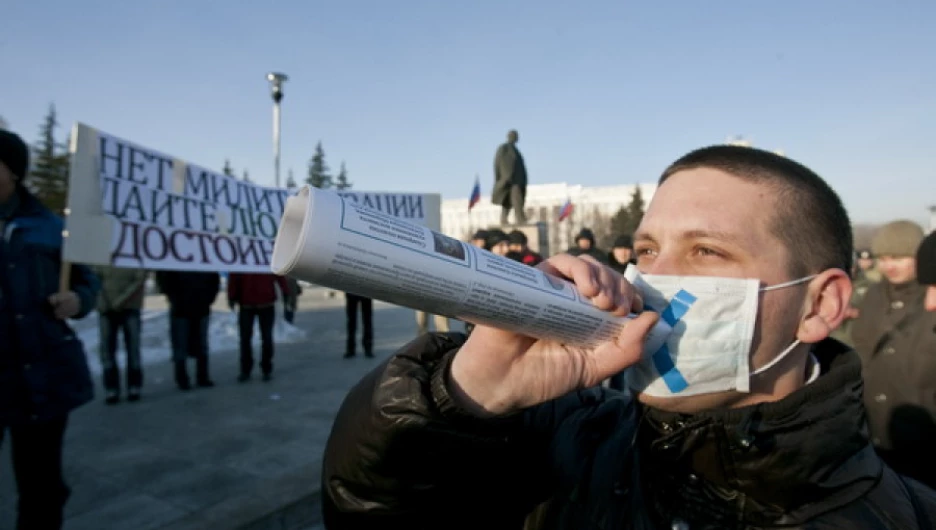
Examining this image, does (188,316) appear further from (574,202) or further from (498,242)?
(574,202)

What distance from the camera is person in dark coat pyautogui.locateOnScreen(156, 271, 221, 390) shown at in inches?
294

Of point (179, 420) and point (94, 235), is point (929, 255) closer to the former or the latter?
point (94, 235)

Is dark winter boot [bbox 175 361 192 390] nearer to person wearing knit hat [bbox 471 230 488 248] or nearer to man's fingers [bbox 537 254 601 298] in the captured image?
person wearing knit hat [bbox 471 230 488 248]

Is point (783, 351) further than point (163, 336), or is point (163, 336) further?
point (163, 336)

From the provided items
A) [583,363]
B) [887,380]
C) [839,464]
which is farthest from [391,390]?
[887,380]

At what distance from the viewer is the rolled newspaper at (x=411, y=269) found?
815mm

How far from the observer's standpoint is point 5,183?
2.80 metres

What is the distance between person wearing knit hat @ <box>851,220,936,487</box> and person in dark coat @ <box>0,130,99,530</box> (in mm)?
4415

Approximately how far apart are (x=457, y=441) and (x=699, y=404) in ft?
2.17

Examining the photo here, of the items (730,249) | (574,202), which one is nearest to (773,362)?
(730,249)

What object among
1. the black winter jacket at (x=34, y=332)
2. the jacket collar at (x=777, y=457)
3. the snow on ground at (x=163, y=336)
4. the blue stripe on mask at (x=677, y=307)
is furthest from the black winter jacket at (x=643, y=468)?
the snow on ground at (x=163, y=336)

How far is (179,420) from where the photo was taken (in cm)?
609

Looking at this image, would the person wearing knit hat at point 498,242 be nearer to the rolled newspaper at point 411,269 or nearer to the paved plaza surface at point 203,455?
the paved plaza surface at point 203,455

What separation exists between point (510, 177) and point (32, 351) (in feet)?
40.2
